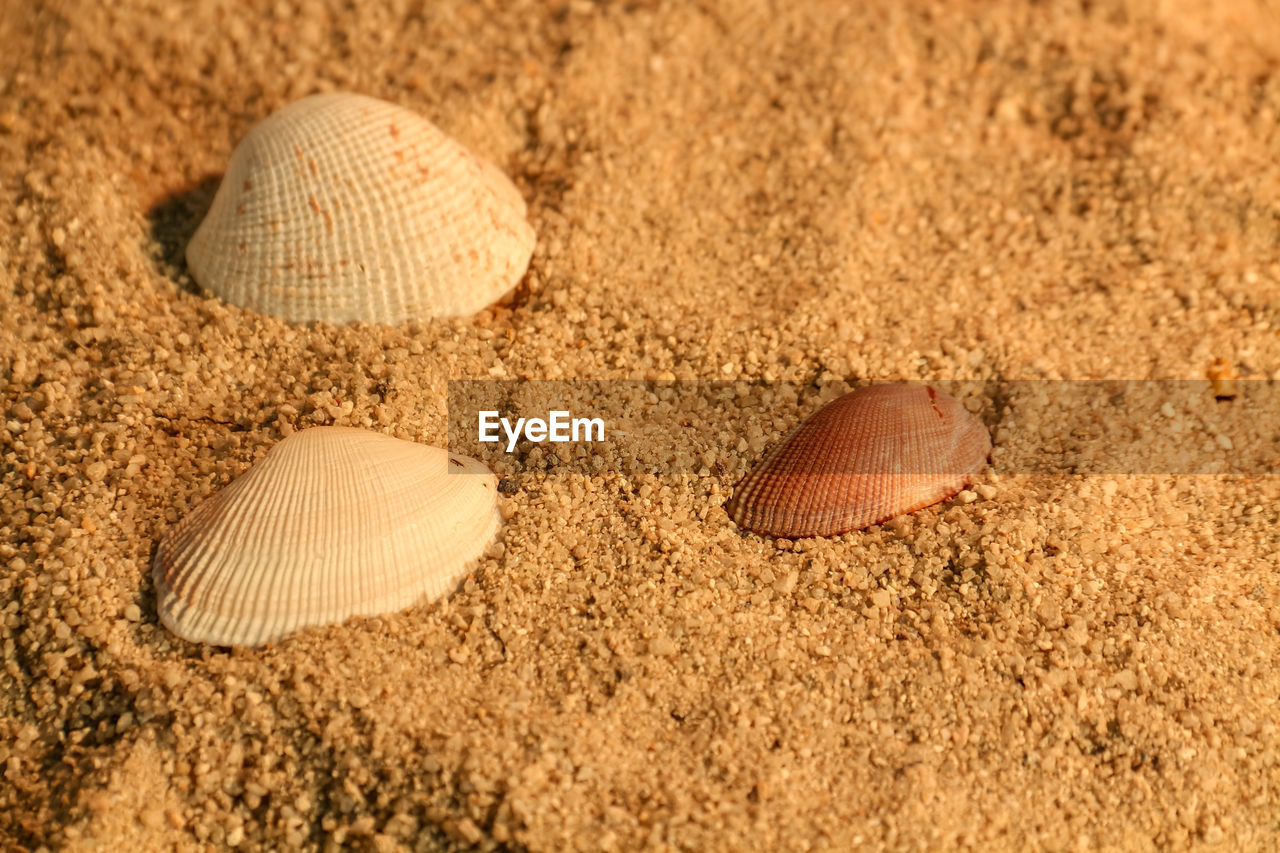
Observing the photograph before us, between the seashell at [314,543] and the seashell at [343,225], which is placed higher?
the seashell at [343,225]

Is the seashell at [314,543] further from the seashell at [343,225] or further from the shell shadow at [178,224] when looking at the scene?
the shell shadow at [178,224]

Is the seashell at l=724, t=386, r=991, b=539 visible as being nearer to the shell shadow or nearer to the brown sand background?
the brown sand background

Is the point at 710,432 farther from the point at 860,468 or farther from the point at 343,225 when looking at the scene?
the point at 343,225

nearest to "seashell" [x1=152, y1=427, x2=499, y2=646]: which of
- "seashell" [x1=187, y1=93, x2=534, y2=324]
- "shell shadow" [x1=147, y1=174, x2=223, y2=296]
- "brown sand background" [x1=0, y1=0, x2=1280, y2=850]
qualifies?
"brown sand background" [x1=0, y1=0, x2=1280, y2=850]

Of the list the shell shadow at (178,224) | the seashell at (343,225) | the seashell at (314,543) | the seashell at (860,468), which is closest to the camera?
the seashell at (314,543)

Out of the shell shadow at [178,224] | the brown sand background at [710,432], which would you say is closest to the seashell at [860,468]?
the brown sand background at [710,432]

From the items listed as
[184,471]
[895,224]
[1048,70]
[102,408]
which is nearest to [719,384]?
[895,224]

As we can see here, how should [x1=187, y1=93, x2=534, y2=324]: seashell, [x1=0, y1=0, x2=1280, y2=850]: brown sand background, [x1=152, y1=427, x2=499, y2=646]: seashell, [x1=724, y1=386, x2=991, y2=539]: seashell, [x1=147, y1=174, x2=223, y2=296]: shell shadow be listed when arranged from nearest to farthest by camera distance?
1. [x1=0, y1=0, x2=1280, y2=850]: brown sand background
2. [x1=152, y1=427, x2=499, y2=646]: seashell
3. [x1=724, y1=386, x2=991, y2=539]: seashell
4. [x1=187, y1=93, x2=534, y2=324]: seashell
5. [x1=147, y1=174, x2=223, y2=296]: shell shadow
